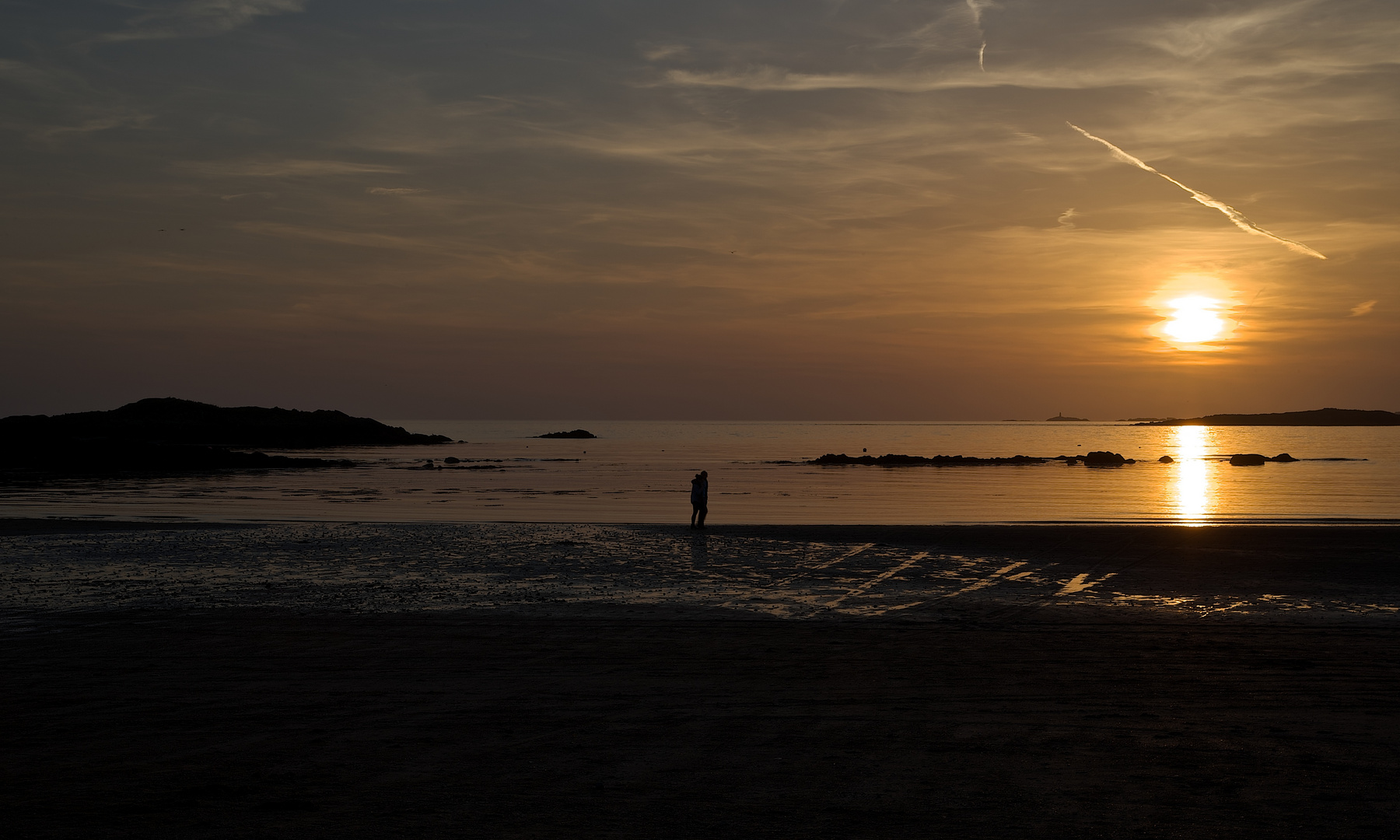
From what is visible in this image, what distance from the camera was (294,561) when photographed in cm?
2230

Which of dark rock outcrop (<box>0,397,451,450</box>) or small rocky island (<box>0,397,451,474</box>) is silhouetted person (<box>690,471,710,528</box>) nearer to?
small rocky island (<box>0,397,451,474</box>)

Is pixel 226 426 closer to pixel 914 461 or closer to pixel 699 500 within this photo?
pixel 914 461

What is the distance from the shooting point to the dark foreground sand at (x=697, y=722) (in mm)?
7324

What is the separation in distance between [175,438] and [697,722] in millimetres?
129470

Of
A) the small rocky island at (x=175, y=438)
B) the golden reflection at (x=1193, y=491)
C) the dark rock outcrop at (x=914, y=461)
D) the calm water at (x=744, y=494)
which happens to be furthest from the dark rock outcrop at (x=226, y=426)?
the golden reflection at (x=1193, y=491)

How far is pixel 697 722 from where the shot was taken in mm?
9602

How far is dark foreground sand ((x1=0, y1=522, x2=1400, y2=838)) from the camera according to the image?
7324 millimetres

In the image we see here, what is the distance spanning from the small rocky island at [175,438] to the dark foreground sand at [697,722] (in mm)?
66937

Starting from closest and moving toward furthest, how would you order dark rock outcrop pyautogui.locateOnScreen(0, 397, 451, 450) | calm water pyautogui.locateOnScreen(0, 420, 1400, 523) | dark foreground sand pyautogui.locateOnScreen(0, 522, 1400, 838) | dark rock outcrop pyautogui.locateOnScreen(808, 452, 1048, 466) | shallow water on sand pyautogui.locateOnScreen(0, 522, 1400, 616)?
dark foreground sand pyautogui.locateOnScreen(0, 522, 1400, 838)
shallow water on sand pyautogui.locateOnScreen(0, 522, 1400, 616)
calm water pyautogui.locateOnScreen(0, 420, 1400, 523)
dark rock outcrop pyautogui.locateOnScreen(808, 452, 1048, 466)
dark rock outcrop pyautogui.locateOnScreen(0, 397, 451, 450)

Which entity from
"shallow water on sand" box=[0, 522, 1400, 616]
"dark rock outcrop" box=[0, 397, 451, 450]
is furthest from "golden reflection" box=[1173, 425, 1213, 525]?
"dark rock outcrop" box=[0, 397, 451, 450]

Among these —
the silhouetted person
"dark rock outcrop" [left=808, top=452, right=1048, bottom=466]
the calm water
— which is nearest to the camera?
the silhouetted person

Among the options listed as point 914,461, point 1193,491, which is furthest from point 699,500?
point 914,461

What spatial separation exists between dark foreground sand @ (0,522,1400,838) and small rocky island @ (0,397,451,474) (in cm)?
6694

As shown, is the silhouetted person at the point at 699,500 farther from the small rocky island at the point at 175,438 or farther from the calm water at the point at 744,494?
the small rocky island at the point at 175,438
